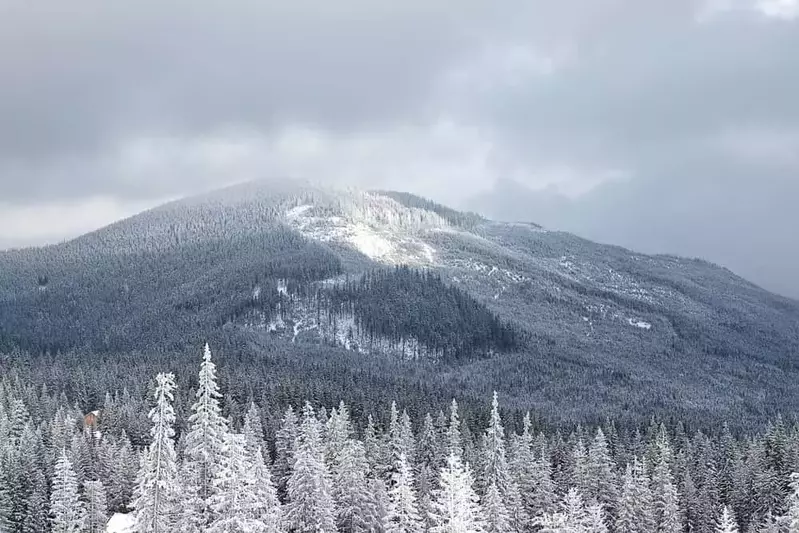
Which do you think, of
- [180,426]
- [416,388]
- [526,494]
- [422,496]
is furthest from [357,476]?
[416,388]

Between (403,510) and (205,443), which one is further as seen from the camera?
(403,510)

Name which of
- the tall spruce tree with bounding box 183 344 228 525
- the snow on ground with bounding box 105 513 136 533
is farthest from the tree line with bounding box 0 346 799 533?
the snow on ground with bounding box 105 513 136 533

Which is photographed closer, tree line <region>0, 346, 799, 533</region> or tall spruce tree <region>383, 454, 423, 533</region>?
tree line <region>0, 346, 799, 533</region>

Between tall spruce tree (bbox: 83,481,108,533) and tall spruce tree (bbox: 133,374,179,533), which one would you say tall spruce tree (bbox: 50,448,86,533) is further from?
tall spruce tree (bbox: 133,374,179,533)

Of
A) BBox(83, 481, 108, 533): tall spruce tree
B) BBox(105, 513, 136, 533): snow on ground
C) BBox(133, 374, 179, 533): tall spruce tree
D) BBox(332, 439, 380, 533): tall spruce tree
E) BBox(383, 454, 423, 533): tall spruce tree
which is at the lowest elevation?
BBox(105, 513, 136, 533): snow on ground

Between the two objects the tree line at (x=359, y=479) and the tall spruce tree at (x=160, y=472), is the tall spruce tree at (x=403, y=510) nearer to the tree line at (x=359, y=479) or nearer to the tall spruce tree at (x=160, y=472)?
the tree line at (x=359, y=479)

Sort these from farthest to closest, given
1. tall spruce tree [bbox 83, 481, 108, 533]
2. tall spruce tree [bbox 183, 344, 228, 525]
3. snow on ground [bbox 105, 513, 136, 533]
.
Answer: snow on ground [bbox 105, 513, 136, 533], tall spruce tree [bbox 83, 481, 108, 533], tall spruce tree [bbox 183, 344, 228, 525]

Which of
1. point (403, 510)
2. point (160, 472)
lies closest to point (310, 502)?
point (403, 510)

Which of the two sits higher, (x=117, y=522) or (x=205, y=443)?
(x=205, y=443)

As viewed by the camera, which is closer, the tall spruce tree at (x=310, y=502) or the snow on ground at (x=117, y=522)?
the tall spruce tree at (x=310, y=502)

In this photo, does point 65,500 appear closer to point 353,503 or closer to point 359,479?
A: point 353,503

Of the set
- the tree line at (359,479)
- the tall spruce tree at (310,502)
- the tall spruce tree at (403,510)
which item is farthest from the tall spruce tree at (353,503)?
the tall spruce tree at (403,510)

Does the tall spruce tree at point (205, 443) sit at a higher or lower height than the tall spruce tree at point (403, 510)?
higher

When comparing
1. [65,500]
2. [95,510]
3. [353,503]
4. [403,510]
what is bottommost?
[95,510]
